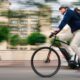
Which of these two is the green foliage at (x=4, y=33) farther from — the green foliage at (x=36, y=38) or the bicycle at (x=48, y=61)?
the bicycle at (x=48, y=61)

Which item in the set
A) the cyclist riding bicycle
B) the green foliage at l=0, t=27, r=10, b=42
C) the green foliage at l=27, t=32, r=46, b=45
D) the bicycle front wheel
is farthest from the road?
the green foliage at l=0, t=27, r=10, b=42

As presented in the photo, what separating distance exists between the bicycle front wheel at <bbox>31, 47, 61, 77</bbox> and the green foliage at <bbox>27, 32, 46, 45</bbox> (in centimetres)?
406

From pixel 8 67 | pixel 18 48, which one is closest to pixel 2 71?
pixel 8 67

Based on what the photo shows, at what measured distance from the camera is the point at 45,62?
9.93 meters

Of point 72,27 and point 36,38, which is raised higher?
point 72,27

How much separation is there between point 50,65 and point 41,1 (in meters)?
4.93

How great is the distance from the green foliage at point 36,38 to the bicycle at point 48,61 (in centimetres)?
410

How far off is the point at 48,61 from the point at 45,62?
7 centimetres

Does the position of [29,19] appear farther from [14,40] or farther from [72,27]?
[72,27]

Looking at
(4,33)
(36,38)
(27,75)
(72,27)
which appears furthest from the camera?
(4,33)

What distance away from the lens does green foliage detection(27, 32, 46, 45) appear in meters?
14.1

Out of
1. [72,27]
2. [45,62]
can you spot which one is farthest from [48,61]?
[72,27]

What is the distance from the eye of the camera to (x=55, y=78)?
967 cm

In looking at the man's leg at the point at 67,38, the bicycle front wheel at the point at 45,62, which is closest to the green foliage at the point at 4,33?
the bicycle front wheel at the point at 45,62
